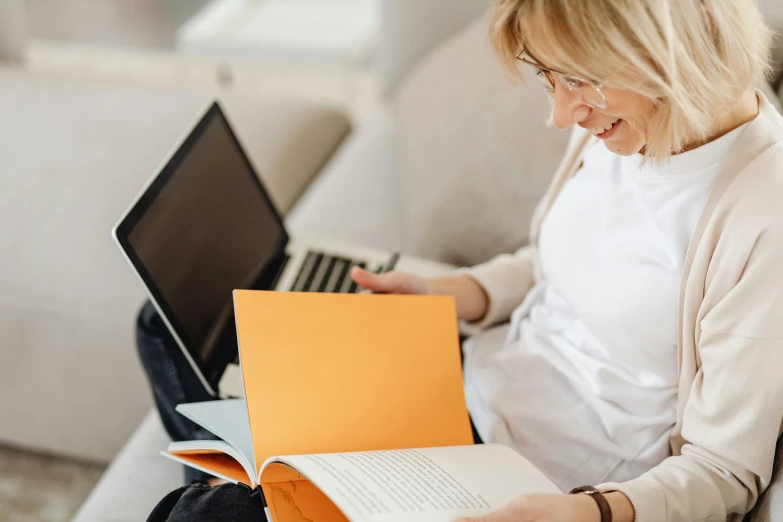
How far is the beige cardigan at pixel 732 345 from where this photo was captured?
0.70 metres

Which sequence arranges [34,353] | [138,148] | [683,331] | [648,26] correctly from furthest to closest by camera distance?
[138,148], [34,353], [683,331], [648,26]

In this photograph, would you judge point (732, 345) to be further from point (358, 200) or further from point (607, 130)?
point (358, 200)

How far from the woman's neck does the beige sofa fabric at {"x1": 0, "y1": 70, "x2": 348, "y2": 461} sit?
0.97m

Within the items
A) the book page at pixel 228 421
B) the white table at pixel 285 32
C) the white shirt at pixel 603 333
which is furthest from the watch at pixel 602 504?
the white table at pixel 285 32

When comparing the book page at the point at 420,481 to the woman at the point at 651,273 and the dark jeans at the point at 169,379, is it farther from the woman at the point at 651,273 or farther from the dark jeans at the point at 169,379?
the dark jeans at the point at 169,379

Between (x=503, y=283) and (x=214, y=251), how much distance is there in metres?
0.40

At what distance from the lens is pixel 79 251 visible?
4.67ft

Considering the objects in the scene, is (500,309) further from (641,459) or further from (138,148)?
(138,148)

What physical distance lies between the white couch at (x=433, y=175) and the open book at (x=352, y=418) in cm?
35

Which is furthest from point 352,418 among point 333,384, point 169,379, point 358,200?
point 358,200

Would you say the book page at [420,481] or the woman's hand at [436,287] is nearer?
the book page at [420,481]

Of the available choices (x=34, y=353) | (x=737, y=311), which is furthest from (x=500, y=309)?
(x=34, y=353)

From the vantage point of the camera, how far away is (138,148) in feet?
5.23

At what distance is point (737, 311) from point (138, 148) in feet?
4.08
